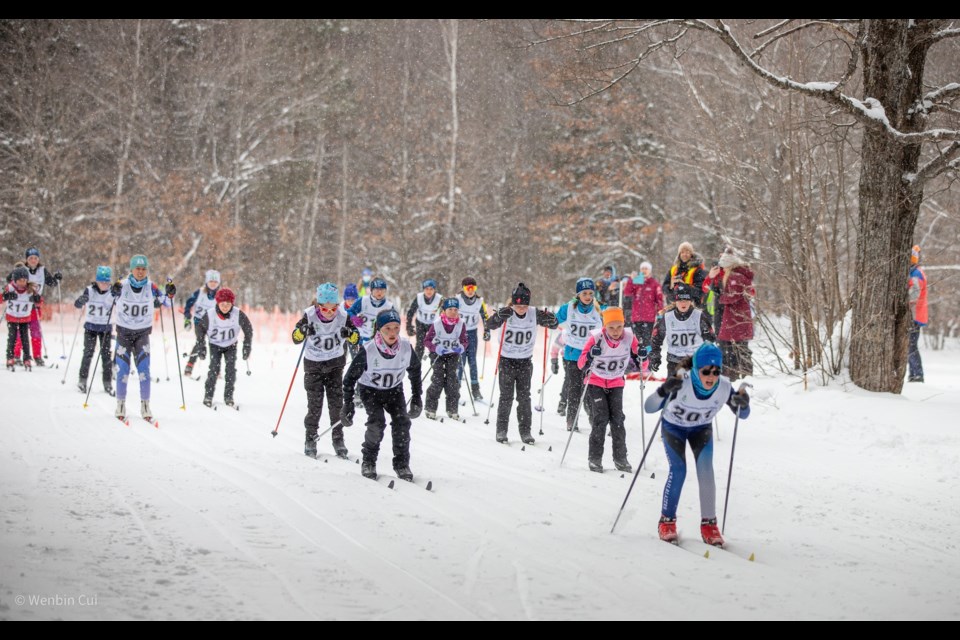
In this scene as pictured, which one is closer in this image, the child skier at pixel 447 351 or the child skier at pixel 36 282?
the child skier at pixel 447 351

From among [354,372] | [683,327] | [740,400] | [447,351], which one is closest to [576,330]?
[683,327]

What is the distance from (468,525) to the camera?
625 centimetres

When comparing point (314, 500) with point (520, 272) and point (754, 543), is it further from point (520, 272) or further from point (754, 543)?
point (520, 272)

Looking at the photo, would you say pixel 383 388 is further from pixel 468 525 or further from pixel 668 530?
pixel 668 530

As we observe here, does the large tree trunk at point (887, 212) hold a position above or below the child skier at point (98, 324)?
above

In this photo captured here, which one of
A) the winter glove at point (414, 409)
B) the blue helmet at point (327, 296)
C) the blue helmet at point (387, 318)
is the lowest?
the winter glove at point (414, 409)

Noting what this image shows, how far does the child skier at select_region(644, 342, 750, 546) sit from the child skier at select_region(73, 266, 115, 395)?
9962 mm

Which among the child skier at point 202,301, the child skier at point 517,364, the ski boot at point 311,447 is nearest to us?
the ski boot at point 311,447

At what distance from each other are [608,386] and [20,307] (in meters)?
12.1

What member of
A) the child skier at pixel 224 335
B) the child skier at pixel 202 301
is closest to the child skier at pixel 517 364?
the child skier at pixel 224 335

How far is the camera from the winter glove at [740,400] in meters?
6.07

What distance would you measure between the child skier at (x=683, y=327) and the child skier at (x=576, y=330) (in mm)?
1064

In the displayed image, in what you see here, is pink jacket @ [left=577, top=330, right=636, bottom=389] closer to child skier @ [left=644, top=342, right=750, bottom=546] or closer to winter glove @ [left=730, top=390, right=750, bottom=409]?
child skier @ [left=644, top=342, right=750, bottom=546]

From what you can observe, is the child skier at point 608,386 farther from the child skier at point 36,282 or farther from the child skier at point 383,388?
the child skier at point 36,282
